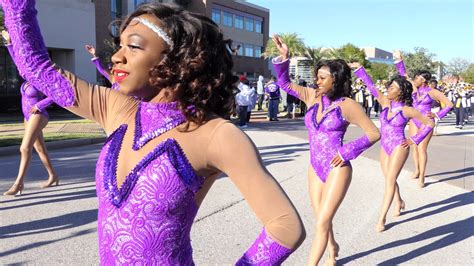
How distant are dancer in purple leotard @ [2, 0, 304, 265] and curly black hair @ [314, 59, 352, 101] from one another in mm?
2801

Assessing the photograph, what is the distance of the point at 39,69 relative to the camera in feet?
5.34

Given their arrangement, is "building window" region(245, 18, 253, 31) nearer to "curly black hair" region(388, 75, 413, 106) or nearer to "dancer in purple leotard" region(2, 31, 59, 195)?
"dancer in purple leotard" region(2, 31, 59, 195)

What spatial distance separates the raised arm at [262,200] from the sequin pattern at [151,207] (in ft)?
0.50

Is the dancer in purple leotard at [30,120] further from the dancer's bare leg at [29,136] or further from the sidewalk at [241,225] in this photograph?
the sidewalk at [241,225]

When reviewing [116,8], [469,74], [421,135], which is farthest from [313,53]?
[421,135]

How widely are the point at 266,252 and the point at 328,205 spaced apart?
253cm

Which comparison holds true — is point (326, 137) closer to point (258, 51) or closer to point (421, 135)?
point (421, 135)

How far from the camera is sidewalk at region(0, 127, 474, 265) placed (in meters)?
4.44

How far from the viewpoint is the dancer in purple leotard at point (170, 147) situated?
1408mm

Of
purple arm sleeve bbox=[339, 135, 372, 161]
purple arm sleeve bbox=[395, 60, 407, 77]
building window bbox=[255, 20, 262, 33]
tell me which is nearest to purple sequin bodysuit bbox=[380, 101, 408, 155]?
purple arm sleeve bbox=[339, 135, 372, 161]

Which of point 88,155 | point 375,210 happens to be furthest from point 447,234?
point 88,155

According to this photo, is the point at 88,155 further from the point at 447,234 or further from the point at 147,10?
the point at 147,10

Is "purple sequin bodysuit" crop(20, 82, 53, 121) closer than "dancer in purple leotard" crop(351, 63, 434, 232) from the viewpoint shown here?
No

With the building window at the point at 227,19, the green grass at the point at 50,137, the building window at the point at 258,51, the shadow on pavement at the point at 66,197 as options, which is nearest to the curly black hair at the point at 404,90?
the shadow on pavement at the point at 66,197
